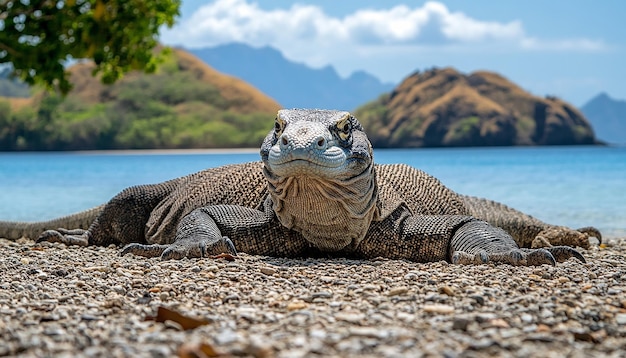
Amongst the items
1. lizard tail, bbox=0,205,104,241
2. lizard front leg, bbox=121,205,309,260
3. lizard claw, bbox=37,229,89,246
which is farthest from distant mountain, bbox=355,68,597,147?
lizard front leg, bbox=121,205,309,260

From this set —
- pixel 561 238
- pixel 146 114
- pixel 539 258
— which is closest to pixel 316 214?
pixel 539 258

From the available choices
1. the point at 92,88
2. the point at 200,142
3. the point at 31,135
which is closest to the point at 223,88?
the point at 92,88

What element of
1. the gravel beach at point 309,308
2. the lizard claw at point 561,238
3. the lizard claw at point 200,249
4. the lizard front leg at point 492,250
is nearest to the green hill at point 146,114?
the lizard claw at point 561,238

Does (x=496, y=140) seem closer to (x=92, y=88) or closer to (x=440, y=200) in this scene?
(x=92, y=88)

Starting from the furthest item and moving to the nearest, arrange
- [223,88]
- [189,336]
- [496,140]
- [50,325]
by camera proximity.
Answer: [223,88], [496,140], [50,325], [189,336]

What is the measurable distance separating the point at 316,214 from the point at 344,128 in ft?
2.61

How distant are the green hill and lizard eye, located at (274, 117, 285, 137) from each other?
90.2 meters

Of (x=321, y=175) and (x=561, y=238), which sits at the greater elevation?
Answer: (x=321, y=175)

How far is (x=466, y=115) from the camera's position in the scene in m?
118

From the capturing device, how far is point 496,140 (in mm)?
117562

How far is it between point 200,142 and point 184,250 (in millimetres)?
106011

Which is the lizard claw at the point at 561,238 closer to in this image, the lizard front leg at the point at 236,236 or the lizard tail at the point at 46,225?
the lizard front leg at the point at 236,236

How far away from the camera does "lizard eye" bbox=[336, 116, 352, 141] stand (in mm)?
6637

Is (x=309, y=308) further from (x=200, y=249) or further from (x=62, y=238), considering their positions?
(x=62, y=238)
